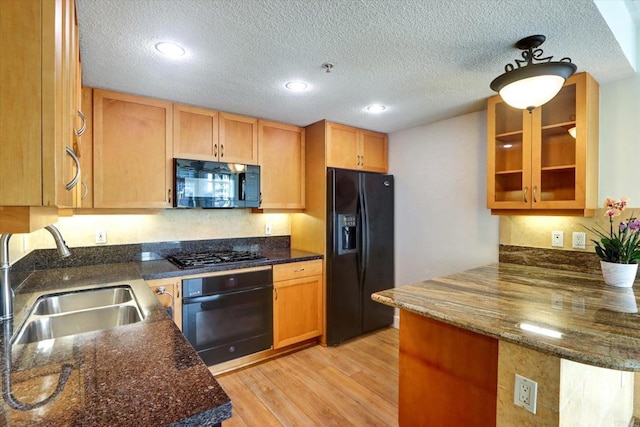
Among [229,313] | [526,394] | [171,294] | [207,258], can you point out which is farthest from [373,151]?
[526,394]

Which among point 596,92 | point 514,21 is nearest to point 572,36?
point 514,21

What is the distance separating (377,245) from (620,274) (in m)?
1.89

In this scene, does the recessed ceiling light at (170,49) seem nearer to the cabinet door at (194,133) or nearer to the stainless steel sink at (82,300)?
the cabinet door at (194,133)

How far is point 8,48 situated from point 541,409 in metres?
1.82

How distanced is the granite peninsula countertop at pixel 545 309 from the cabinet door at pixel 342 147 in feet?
5.16

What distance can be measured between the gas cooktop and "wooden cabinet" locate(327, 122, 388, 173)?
1.18 metres

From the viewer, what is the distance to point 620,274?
174 cm

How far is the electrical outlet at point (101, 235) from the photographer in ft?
8.05

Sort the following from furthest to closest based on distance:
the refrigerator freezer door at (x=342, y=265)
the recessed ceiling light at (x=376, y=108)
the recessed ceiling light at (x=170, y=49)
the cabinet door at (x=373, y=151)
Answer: the cabinet door at (x=373, y=151)
the refrigerator freezer door at (x=342, y=265)
the recessed ceiling light at (x=376, y=108)
the recessed ceiling light at (x=170, y=49)

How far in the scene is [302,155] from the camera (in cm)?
324

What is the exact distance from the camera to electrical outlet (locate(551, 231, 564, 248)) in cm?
222

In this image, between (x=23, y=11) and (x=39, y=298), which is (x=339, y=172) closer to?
(x=39, y=298)

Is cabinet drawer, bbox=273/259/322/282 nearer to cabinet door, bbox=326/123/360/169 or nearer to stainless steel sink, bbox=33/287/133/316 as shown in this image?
cabinet door, bbox=326/123/360/169

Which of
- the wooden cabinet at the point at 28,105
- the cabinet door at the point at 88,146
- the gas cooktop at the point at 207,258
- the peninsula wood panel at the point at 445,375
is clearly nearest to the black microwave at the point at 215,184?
the gas cooktop at the point at 207,258
